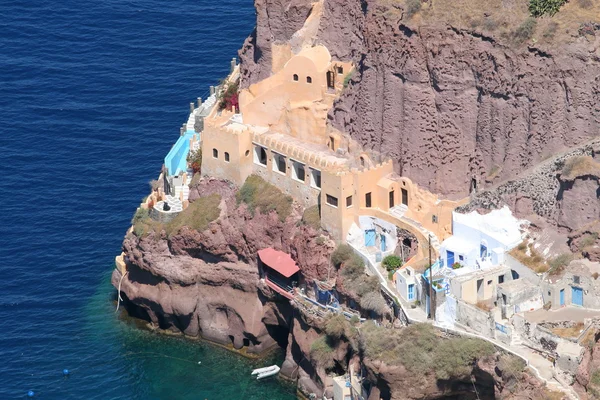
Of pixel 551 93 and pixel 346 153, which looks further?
pixel 346 153

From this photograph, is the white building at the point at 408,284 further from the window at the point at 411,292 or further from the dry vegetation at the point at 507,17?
the dry vegetation at the point at 507,17

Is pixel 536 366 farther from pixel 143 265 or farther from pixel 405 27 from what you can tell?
pixel 143 265

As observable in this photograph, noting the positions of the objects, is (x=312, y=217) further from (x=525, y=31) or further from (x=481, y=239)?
(x=525, y=31)

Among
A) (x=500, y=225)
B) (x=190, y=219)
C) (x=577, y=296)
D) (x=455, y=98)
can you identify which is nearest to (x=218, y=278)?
(x=190, y=219)

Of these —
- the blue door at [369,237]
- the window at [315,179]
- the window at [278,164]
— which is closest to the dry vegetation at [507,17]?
the window at [315,179]

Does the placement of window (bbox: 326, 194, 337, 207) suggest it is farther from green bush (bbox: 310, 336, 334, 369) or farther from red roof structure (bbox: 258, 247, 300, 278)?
green bush (bbox: 310, 336, 334, 369)

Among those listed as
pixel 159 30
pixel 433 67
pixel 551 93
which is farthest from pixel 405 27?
pixel 159 30
